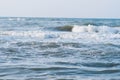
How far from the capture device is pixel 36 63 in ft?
30.4

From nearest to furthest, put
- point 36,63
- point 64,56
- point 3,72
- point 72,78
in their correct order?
point 72,78 < point 3,72 < point 36,63 < point 64,56

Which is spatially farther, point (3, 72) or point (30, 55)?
point (30, 55)

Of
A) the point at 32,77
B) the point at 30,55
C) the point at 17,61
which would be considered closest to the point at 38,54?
the point at 30,55

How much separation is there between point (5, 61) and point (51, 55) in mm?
1991

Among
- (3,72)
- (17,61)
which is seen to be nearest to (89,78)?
(3,72)

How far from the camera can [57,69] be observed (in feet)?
27.7

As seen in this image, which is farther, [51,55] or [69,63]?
[51,55]

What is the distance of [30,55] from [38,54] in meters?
0.40

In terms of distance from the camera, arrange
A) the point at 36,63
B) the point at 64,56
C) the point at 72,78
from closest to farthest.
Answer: the point at 72,78 < the point at 36,63 < the point at 64,56

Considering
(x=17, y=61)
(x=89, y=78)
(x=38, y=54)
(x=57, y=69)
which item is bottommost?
(x=89, y=78)

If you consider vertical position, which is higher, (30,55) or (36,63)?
(30,55)

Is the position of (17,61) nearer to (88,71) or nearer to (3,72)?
(3,72)

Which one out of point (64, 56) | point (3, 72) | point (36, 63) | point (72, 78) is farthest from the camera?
point (64, 56)

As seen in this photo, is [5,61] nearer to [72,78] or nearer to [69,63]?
[69,63]
